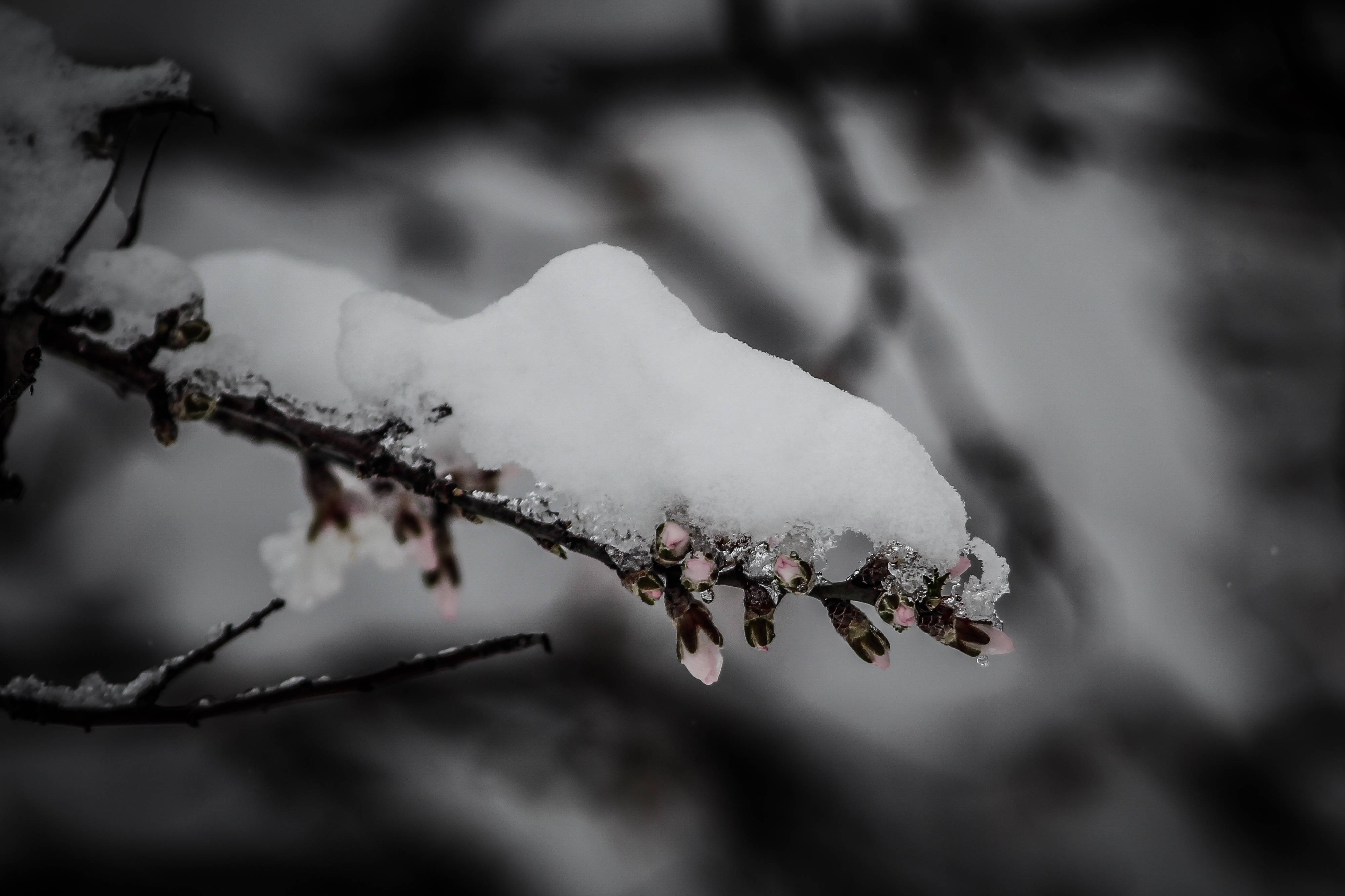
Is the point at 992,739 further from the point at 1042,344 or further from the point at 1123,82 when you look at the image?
the point at 1123,82

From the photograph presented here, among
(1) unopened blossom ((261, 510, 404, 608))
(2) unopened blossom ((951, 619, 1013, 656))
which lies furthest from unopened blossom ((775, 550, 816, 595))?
(1) unopened blossom ((261, 510, 404, 608))

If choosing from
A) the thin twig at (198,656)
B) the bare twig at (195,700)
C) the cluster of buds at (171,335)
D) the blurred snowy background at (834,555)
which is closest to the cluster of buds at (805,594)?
the bare twig at (195,700)

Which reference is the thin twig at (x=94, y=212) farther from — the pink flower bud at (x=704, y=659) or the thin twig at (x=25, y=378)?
the pink flower bud at (x=704, y=659)

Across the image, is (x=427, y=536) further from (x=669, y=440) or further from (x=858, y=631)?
(x=858, y=631)

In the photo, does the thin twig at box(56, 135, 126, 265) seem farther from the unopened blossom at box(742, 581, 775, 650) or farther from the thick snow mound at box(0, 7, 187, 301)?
the unopened blossom at box(742, 581, 775, 650)

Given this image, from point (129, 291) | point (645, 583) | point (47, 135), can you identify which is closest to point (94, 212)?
point (129, 291)

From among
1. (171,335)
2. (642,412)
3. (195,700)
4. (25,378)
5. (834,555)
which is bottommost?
(195,700)
